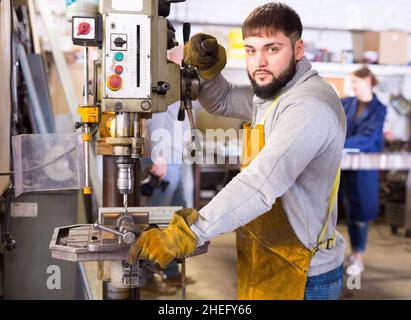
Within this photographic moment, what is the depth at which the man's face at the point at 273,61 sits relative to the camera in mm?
1465

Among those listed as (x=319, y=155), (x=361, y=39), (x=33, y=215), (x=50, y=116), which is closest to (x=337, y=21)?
(x=361, y=39)

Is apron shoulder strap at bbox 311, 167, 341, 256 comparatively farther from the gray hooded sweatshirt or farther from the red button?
the red button

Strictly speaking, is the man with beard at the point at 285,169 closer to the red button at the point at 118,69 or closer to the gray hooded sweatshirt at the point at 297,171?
the gray hooded sweatshirt at the point at 297,171

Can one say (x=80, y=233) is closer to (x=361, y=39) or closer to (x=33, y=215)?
(x=33, y=215)

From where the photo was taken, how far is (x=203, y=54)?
1.58m

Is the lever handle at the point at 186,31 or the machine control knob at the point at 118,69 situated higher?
the lever handle at the point at 186,31

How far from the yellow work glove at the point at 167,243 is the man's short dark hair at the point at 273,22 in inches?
21.0

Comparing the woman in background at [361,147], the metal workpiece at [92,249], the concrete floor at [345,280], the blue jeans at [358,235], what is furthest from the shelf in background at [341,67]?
the metal workpiece at [92,249]

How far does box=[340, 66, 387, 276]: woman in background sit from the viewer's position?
3393mm

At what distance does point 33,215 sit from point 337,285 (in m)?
1.27

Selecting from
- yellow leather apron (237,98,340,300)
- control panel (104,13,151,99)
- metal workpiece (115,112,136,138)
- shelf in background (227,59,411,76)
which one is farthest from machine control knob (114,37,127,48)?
shelf in background (227,59,411,76)

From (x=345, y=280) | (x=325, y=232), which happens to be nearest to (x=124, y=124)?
(x=325, y=232)

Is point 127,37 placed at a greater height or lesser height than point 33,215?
greater
